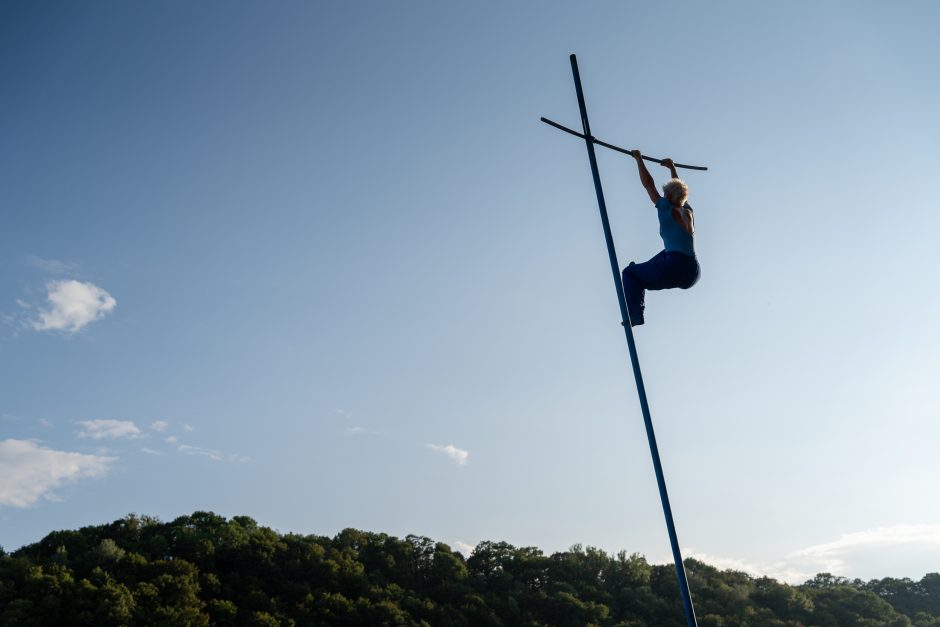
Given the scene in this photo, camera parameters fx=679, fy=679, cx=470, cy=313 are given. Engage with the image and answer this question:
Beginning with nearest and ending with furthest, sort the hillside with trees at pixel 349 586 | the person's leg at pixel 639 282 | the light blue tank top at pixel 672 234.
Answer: the light blue tank top at pixel 672 234, the person's leg at pixel 639 282, the hillside with trees at pixel 349 586

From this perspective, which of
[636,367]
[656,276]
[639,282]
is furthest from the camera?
[639,282]

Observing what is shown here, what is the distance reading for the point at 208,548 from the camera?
4812 centimetres

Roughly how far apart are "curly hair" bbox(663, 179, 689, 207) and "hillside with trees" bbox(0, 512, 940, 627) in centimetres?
3935

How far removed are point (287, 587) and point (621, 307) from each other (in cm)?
4678

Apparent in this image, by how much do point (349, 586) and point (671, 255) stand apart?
4717cm

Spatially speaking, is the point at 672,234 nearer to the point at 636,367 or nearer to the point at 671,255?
the point at 671,255

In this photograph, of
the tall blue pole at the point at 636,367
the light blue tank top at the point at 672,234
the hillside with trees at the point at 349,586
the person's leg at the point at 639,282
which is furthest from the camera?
the hillside with trees at the point at 349,586

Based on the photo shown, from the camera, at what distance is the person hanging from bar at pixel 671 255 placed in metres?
6.44

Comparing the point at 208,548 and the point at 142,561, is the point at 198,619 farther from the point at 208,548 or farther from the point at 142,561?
the point at 208,548

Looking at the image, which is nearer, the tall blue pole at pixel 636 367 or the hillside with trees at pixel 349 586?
the tall blue pole at pixel 636 367

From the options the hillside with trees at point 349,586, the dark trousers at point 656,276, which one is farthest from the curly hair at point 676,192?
the hillside with trees at point 349,586

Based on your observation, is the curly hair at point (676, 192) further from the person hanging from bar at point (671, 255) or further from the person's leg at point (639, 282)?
the person's leg at point (639, 282)

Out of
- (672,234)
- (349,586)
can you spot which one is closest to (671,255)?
(672,234)

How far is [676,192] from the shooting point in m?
6.49
